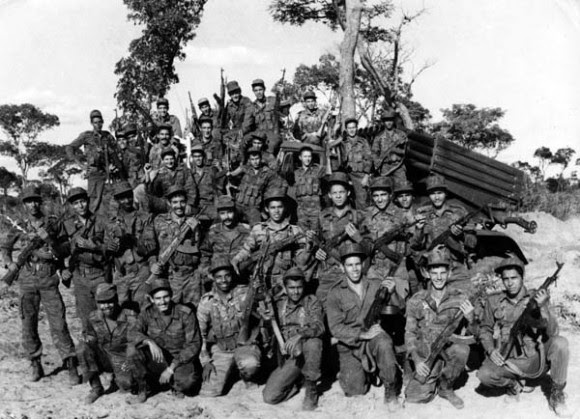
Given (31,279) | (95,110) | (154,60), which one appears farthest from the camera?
(154,60)

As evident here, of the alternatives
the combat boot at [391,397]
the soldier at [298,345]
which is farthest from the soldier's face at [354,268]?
the combat boot at [391,397]

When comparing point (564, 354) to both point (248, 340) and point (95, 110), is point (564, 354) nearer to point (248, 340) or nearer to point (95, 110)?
point (248, 340)

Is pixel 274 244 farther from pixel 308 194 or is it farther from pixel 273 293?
pixel 308 194

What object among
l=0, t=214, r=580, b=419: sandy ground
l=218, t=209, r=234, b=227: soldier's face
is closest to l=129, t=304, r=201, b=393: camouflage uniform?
l=0, t=214, r=580, b=419: sandy ground

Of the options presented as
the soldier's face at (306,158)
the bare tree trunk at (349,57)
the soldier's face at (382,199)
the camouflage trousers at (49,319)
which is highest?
the bare tree trunk at (349,57)

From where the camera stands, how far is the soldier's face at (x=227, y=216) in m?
7.33

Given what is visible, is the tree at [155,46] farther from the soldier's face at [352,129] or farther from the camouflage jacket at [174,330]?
the camouflage jacket at [174,330]

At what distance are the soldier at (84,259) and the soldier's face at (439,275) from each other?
3.81m

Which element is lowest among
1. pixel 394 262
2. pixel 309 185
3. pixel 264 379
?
pixel 264 379

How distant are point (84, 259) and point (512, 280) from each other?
4747 millimetres

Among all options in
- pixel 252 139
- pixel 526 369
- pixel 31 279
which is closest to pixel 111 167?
pixel 252 139

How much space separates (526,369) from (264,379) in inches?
106

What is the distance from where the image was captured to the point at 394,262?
6875 mm

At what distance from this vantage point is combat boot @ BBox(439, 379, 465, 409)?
553cm
